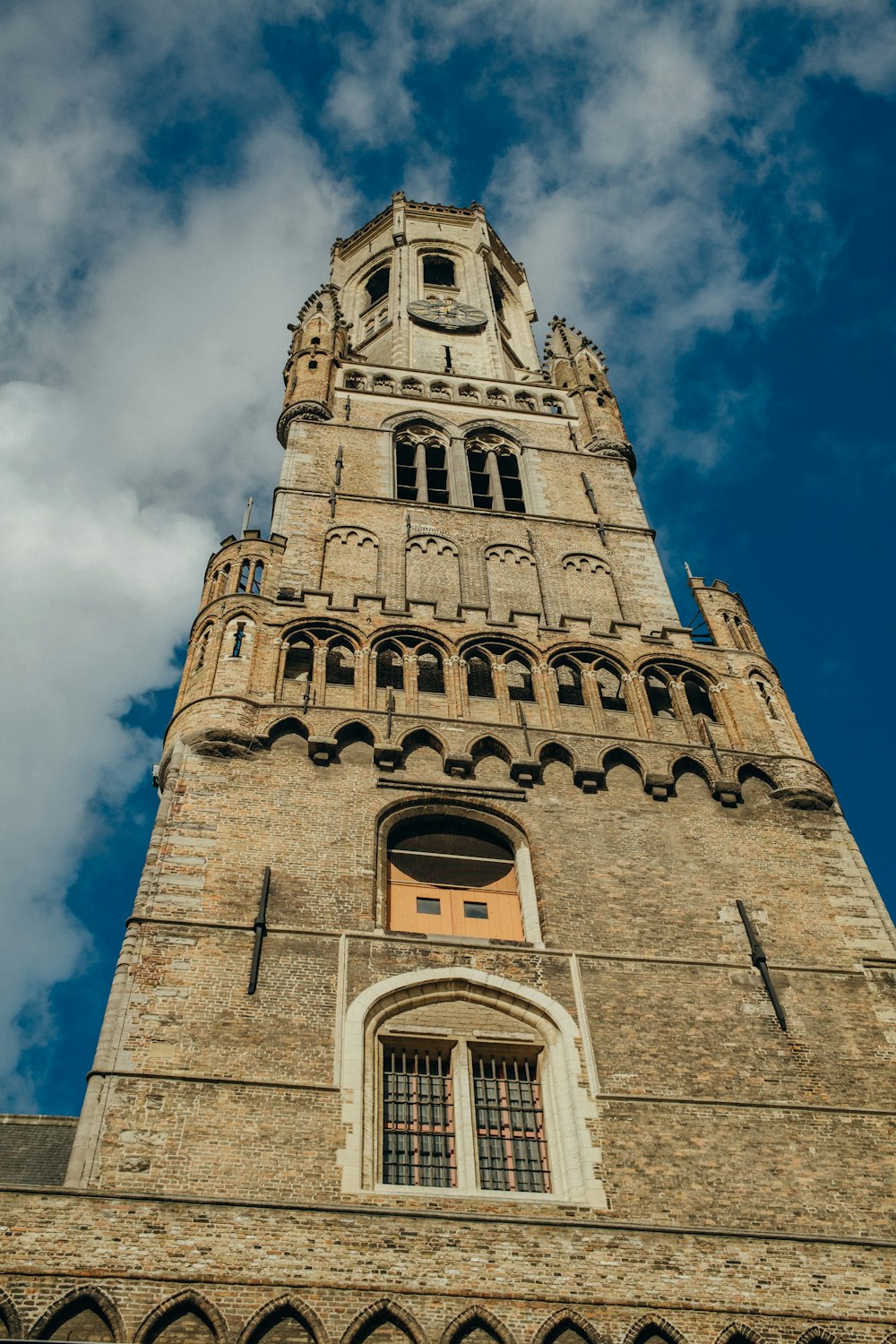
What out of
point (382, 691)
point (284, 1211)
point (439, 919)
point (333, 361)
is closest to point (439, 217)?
point (333, 361)

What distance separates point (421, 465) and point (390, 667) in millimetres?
9220

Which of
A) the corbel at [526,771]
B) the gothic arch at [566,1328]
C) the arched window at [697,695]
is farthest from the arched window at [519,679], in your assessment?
the gothic arch at [566,1328]

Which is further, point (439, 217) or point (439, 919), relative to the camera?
point (439, 217)

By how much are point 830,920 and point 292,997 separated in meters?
7.30

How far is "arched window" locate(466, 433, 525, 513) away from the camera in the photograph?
27203mm

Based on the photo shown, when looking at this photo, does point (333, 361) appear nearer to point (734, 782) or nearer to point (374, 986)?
point (734, 782)

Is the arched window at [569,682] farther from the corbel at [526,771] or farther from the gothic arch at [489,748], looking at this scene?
the corbel at [526,771]

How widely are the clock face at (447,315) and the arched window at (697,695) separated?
19658mm

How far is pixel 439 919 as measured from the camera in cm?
1581

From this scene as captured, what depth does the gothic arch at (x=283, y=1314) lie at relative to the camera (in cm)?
1055

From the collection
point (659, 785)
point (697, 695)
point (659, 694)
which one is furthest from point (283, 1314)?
point (697, 695)

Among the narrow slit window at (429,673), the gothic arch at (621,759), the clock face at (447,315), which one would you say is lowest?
the gothic arch at (621,759)

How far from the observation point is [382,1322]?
10.9 metres

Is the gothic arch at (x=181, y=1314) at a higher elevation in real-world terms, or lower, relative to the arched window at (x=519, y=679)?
lower
